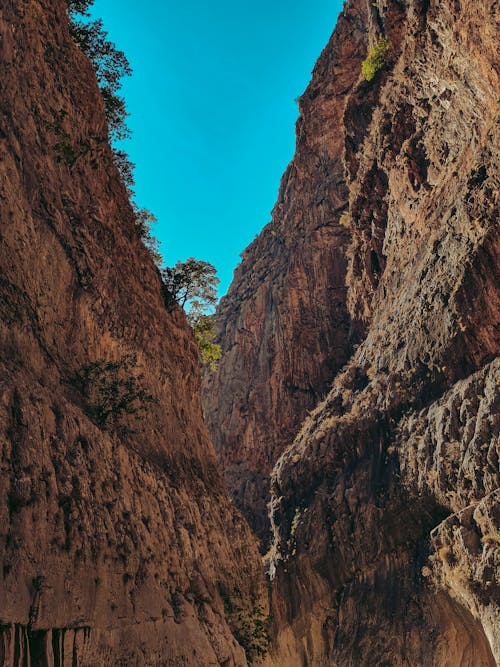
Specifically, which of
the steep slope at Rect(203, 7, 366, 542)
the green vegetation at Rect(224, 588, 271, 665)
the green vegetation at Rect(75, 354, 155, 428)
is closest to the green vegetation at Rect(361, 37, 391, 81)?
the steep slope at Rect(203, 7, 366, 542)

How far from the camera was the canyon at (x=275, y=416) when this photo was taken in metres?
11.2

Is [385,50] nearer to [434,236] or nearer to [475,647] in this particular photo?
[434,236]

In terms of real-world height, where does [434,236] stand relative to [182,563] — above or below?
above

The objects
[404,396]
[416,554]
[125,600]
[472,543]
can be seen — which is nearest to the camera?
[125,600]

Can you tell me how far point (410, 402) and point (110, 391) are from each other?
15.8 m

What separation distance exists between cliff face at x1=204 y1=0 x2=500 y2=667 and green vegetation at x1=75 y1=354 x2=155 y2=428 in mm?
12956

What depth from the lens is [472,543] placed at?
66.5 feet

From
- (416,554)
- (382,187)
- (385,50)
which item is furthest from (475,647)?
(385,50)

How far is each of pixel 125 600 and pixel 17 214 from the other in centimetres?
869

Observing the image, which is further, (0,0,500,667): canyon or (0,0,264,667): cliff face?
(0,0,500,667): canyon

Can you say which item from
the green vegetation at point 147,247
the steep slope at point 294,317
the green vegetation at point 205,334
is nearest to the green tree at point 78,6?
the green vegetation at point 147,247

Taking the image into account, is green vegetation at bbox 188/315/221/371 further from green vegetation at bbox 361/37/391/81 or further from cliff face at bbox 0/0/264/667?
green vegetation at bbox 361/37/391/81

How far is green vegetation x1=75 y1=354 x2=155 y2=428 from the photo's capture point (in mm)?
14609

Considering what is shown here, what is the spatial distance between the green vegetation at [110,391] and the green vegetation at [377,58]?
28750 millimetres
